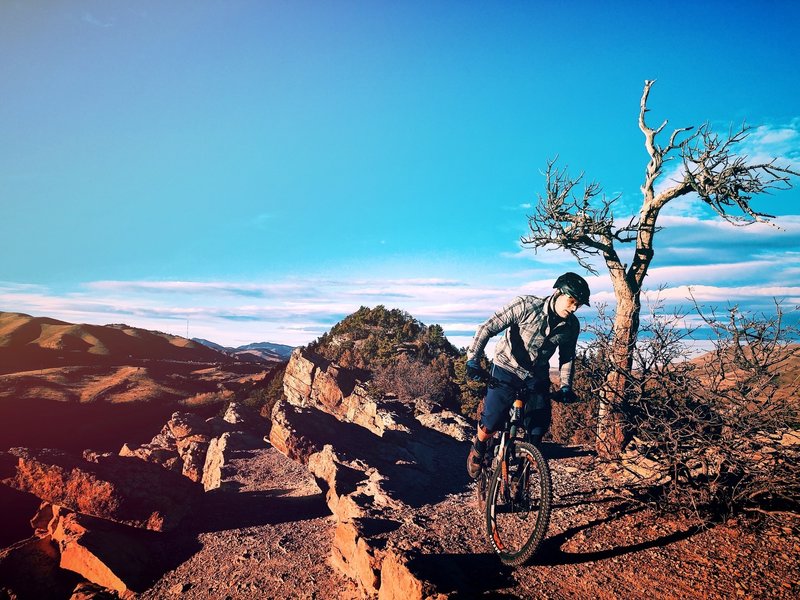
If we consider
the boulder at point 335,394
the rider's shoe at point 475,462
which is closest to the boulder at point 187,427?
the boulder at point 335,394

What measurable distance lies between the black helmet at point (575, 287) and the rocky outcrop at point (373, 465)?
279cm

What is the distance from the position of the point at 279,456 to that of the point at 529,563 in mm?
6905

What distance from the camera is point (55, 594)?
562cm

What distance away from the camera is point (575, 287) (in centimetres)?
438

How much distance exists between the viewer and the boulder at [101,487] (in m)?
6.57

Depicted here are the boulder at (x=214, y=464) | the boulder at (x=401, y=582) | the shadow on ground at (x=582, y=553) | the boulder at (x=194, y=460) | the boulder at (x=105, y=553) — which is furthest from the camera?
the boulder at (x=194, y=460)

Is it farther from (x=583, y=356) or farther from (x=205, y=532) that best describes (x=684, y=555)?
(x=205, y=532)

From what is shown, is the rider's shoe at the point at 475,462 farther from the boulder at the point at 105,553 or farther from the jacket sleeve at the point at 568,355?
the boulder at the point at 105,553

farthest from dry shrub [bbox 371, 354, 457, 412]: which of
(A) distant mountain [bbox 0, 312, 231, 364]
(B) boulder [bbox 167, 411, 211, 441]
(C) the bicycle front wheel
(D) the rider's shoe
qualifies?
(A) distant mountain [bbox 0, 312, 231, 364]

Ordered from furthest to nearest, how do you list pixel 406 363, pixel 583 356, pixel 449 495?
1. pixel 406 363
2. pixel 449 495
3. pixel 583 356

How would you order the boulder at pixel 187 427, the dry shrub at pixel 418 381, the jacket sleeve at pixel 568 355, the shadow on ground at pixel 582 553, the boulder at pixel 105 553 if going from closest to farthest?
the shadow on ground at pixel 582 553
the jacket sleeve at pixel 568 355
the boulder at pixel 105 553
the boulder at pixel 187 427
the dry shrub at pixel 418 381

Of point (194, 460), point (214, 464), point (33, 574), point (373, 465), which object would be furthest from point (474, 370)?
point (194, 460)

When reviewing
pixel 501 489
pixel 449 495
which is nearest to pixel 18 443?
pixel 449 495

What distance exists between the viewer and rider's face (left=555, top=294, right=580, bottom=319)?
14.5ft
